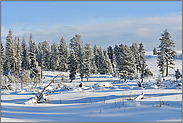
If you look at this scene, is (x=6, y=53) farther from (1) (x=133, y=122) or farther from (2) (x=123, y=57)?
(1) (x=133, y=122)

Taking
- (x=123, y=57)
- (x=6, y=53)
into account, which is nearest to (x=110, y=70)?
(x=123, y=57)

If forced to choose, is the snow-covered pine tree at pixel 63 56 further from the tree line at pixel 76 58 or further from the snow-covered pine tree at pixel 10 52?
the snow-covered pine tree at pixel 10 52

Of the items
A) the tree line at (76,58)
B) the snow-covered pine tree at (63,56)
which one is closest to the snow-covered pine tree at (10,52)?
the tree line at (76,58)

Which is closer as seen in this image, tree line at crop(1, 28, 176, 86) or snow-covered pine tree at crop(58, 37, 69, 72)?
tree line at crop(1, 28, 176, 86)

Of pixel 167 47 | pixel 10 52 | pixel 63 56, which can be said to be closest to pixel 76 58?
pixel 63 56

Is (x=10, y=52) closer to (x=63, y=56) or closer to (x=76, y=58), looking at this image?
(x=63, y=56)

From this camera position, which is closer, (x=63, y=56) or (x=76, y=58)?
(x=76, y=58)

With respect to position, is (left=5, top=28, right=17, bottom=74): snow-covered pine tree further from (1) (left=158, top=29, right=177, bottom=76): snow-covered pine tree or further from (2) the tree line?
(1) (left=158, top=29, right=177, bottom=76): snow-covered pine tree

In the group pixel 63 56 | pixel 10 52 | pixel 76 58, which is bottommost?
pixel 76 58

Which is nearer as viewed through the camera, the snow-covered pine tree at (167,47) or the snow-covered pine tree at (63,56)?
the snow-covered pine tree at (167,47)

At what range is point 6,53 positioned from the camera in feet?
193

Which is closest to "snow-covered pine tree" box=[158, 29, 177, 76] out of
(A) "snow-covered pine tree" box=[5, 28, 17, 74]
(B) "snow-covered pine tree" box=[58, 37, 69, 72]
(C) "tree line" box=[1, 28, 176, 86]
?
(C) "tree line" box=[1, 28, 176, 86]

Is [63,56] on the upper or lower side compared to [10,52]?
lower

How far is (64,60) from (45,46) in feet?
42.0
